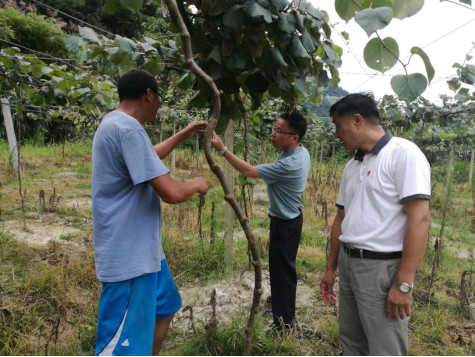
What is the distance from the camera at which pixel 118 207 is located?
1.37 m

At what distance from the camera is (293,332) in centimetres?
244

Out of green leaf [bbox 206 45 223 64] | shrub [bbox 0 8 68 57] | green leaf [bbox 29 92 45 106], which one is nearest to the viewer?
green leaf [bbox 206 45 223 64]

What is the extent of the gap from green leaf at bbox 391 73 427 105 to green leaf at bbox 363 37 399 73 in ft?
0.12

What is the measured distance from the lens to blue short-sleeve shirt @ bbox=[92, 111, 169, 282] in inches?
52.9

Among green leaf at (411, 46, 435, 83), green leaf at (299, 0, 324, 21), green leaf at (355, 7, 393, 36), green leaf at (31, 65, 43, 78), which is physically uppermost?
green leaf at (31, 65, 43, 78)

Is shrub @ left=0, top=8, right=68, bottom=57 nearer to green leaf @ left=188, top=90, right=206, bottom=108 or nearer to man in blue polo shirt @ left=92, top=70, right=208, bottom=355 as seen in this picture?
man in blue polo shirt @ left=92, top=70, right=208, bottom=355

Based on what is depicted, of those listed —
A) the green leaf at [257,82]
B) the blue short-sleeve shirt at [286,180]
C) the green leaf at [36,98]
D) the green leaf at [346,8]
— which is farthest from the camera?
the green leaf at [36,98]

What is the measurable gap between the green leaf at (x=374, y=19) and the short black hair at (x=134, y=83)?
1.04 m

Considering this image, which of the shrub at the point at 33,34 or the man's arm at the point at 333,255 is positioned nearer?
the man's arm at the point at 333,255

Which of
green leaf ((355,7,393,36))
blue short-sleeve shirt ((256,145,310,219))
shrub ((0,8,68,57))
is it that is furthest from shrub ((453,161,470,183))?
shrub ((0,8,68,57))

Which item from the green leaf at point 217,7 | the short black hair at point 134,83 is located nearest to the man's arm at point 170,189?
the short black hair at point 134,83

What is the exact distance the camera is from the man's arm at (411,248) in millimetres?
1278

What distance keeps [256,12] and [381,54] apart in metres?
0.33

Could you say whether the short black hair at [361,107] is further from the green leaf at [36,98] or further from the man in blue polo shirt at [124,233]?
the green leaf at [36,98]
